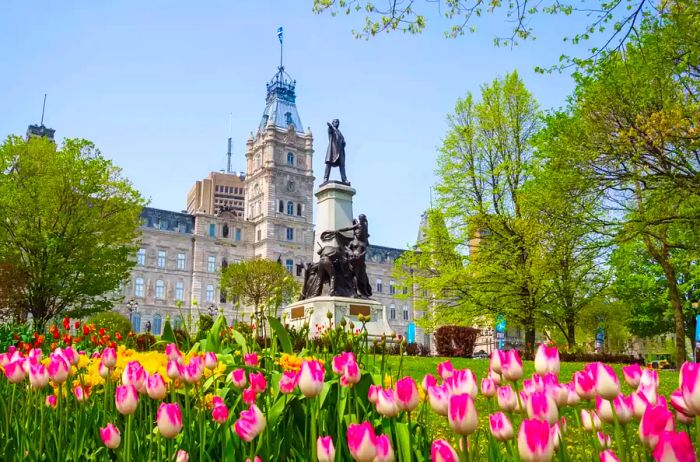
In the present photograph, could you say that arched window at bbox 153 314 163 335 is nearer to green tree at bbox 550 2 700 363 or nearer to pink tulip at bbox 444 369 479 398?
green tree at bbox 550 2 700 363

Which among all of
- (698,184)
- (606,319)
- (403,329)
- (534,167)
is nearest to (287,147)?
(403,329)

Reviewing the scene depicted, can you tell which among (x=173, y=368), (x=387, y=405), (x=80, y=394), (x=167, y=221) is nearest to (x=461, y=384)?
(x=387, y=405)

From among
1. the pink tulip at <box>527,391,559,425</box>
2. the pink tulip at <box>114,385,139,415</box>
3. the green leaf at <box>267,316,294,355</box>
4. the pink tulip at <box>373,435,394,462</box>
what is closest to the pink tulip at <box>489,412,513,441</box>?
the pink tulip at <box>527,391,559,425</box>

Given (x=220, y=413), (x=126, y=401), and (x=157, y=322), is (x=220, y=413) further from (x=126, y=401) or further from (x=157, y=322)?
(x=157, y=322)

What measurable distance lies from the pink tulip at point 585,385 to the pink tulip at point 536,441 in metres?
0.77

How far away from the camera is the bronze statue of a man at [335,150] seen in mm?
23141

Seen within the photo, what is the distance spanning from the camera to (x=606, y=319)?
3303 cm

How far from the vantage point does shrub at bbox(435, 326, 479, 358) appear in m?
22.3

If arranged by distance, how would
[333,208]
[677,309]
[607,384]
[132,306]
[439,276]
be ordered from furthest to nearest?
[132,306], [439,276], [333,208], [677,309], [607,384]

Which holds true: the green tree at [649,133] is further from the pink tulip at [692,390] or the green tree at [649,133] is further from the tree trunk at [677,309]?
the pink tulip at [692,390]

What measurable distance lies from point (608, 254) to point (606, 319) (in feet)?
37.5

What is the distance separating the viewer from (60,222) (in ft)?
81.1

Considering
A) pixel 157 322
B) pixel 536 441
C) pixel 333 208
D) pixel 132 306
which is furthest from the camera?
pixel 157 322

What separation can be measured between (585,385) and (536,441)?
807 mm
